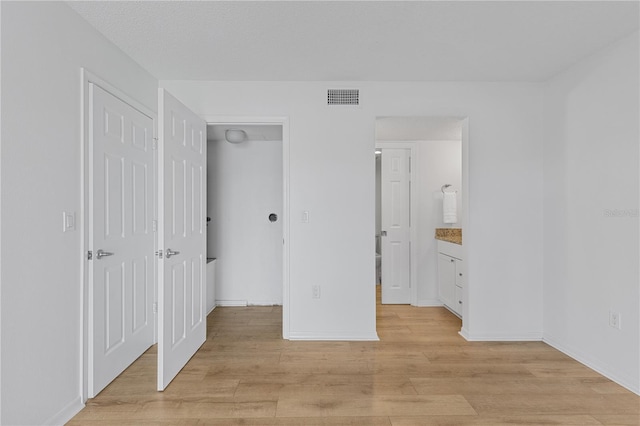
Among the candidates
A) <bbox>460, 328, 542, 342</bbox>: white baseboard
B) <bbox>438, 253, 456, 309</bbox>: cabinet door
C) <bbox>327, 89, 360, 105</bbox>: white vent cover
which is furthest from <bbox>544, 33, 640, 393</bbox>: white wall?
<bbox>327, 89, 360, 105</bbox>: white vent cover

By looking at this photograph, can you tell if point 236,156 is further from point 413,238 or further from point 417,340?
point 417,340

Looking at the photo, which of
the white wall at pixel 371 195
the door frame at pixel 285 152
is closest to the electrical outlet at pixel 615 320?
the white wall at pixel 371 195

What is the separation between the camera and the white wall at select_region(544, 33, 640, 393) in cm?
237

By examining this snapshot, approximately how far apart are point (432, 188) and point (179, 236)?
3.17 metres

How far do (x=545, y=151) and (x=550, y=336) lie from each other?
167 cm

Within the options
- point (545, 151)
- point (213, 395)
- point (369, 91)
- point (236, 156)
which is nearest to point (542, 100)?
point (545, 151)

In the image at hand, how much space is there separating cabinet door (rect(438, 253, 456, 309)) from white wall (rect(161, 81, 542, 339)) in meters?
0.74

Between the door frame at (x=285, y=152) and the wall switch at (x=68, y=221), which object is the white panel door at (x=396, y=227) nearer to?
the door frame at (x=285, y=152)

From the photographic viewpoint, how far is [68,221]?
200 cm

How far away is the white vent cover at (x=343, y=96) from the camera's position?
128 inches

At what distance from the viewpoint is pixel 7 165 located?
5.28ft

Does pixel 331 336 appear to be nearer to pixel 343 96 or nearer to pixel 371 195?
pixel 371 195

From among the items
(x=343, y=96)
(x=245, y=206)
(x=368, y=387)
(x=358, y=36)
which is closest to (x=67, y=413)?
(x=368, y=387)

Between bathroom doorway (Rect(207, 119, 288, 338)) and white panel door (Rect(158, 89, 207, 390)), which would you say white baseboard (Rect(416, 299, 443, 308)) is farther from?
white panel door (Rect(158, 89, 207, 390))
